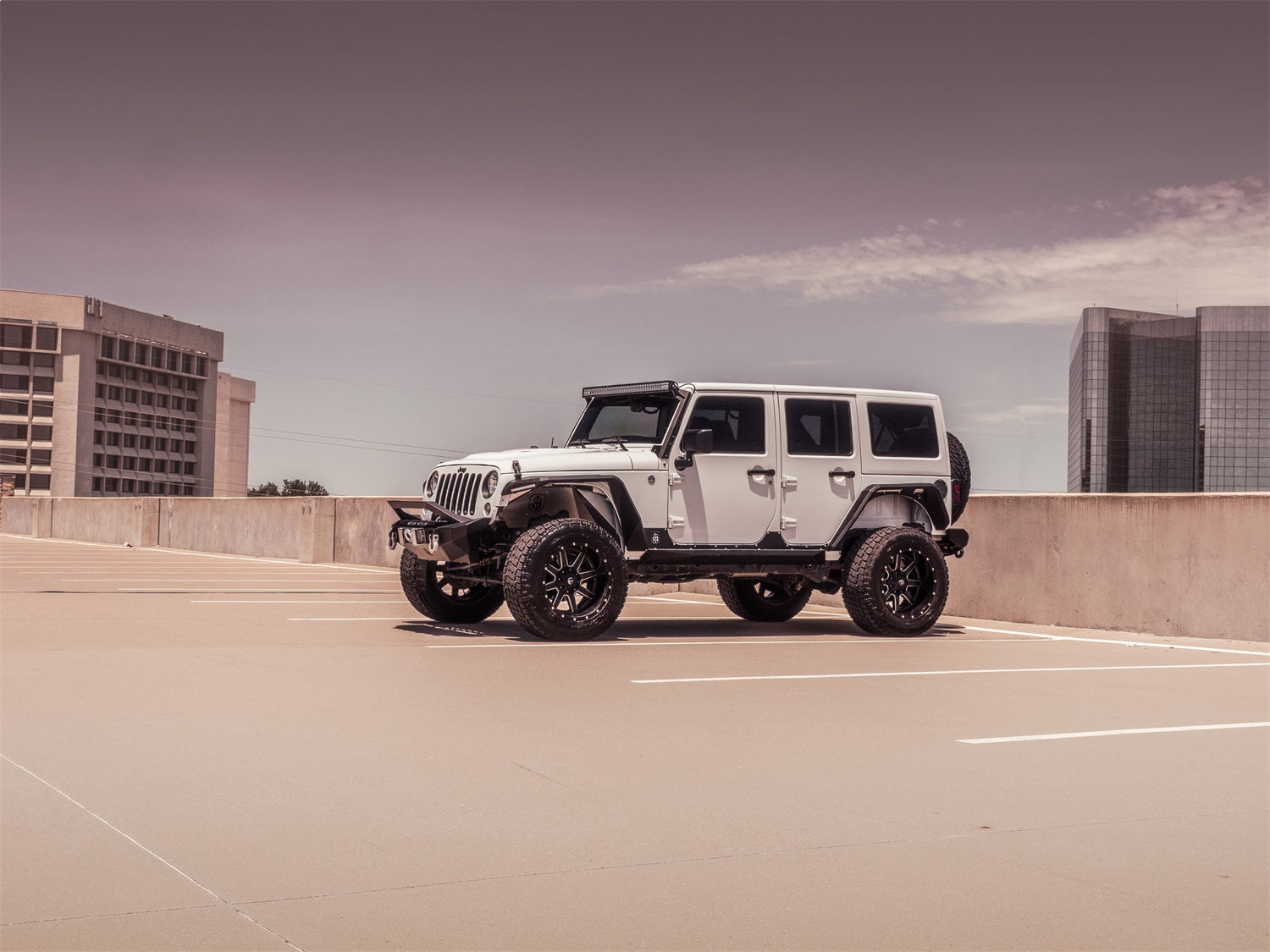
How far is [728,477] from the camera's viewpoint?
11977 millimetres

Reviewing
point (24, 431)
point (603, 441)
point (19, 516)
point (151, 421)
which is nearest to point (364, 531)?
point (603, 441)

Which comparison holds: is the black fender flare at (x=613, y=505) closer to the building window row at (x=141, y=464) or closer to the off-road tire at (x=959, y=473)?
the off-road tire at (x=959, y=473)

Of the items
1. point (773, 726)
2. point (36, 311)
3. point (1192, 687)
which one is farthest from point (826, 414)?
point (36, 311)

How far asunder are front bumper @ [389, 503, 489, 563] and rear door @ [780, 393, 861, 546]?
2.80 m

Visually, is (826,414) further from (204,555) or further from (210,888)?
(204,555)

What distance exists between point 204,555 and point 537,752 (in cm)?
2612

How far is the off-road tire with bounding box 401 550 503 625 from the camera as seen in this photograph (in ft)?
40.6

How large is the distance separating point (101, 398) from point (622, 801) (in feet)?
594

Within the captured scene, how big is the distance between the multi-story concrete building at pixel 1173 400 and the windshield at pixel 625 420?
173386 mm

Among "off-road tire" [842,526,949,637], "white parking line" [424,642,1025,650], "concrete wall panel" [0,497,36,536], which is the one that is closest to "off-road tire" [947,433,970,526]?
"off-road tire" [842,526,949,637]

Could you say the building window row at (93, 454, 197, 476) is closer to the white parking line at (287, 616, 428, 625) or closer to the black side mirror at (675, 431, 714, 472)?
the white parking line at (287, 616, 428, 625)

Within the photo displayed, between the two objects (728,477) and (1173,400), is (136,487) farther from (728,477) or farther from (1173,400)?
(728,477)

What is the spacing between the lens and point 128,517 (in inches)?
1506

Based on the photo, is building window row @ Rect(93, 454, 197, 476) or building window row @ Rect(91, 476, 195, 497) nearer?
building window row @ Rect(91, 476, 195, 497)
